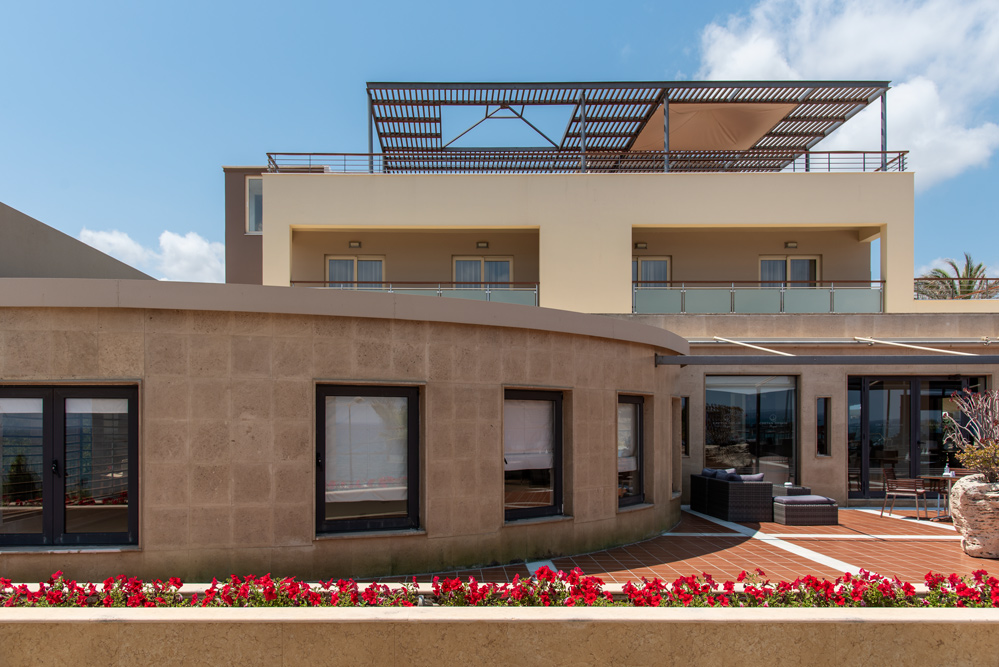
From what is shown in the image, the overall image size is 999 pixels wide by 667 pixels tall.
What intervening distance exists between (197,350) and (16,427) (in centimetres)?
202

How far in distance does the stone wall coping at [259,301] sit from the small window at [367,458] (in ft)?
3.16

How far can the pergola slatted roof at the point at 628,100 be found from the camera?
17453 mm

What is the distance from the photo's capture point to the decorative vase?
998 centimetres

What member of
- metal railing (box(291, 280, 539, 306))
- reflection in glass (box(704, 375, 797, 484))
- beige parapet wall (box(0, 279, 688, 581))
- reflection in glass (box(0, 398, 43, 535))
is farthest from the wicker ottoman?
reflection in glass (box(0, 398, 43, 535))

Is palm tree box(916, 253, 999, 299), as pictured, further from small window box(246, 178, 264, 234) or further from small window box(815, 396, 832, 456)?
small window box(246, 178, 264, 234)

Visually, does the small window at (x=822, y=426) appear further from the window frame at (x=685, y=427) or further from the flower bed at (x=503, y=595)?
A: the flower bed at (x=503, y=595)

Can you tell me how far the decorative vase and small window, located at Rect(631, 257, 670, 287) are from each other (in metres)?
9.80

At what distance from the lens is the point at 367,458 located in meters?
8.13

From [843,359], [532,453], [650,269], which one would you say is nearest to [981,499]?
[843,359]

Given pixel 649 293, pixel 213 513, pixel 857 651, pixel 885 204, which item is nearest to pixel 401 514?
pixel 213 513

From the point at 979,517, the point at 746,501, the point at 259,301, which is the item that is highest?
the point at 259,301

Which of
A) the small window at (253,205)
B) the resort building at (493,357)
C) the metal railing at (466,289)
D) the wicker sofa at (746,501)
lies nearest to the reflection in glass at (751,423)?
the resort building at (493,357)

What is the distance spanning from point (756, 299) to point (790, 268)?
310cm

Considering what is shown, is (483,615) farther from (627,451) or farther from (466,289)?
(466,289)
